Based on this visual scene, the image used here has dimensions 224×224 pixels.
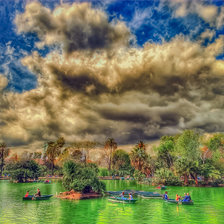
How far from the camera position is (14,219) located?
2408cm

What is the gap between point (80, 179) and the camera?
38.8m

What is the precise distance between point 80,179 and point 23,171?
39.2 m

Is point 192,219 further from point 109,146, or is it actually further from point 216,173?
point 109,146

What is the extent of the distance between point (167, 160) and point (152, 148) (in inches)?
409

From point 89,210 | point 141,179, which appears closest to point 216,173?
point 141,179

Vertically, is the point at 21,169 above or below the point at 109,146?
below

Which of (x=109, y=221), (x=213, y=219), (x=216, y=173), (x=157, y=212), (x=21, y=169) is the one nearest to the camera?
(x=109, y=221)

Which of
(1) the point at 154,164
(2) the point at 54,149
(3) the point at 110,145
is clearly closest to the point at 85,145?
(3) the point at 110,145

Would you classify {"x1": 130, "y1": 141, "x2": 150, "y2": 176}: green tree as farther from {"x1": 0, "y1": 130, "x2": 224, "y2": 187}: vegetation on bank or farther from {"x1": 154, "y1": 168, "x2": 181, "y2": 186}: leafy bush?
{"x1": 154, "y1": 168, "x2": 181, "y2": 186}: leafy bush

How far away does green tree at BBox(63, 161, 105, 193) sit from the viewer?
3822cm

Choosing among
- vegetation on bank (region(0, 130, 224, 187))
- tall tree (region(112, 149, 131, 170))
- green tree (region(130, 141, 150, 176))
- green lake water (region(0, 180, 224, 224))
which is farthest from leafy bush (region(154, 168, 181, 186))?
tall tree (region(112, 149, 131, 170))

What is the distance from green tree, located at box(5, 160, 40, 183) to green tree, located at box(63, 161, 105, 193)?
3608cm

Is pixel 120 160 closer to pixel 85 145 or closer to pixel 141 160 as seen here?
pixel 85 145

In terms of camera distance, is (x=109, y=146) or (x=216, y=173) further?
(x=109, y=146)
